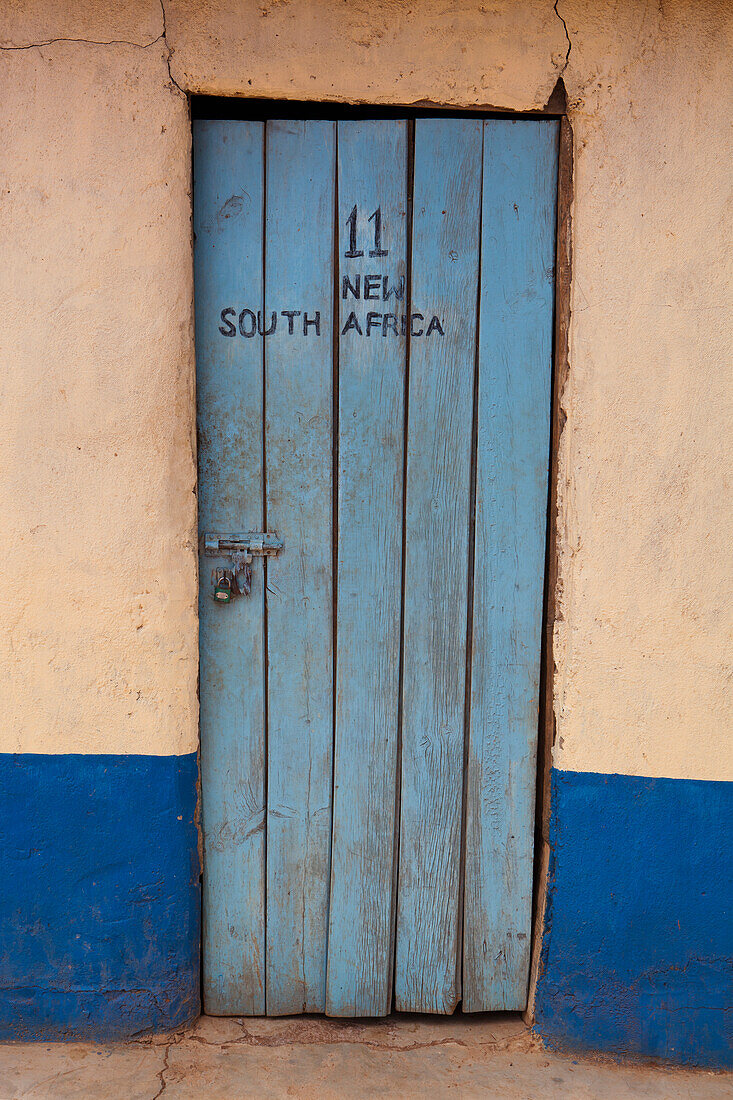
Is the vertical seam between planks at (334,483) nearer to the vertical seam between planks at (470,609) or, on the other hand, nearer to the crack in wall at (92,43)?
the vertical seam between planks at (470,609)

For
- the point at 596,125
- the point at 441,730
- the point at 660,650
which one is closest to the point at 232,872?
the point at 441,730

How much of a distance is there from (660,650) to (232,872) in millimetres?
1209

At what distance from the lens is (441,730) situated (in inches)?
80.4

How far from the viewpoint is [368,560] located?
2000 millimetres

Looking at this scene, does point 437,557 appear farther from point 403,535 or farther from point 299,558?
point 299,558

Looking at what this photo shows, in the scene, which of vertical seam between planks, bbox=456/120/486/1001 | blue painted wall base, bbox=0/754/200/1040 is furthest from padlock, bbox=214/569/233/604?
vertical seam between planks, bbox=456/120/486/1001

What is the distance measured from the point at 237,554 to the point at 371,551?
0.33 m

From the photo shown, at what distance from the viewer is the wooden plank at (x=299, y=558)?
1923 millimetres

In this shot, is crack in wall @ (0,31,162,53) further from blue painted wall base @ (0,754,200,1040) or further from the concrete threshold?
the concrete threshold

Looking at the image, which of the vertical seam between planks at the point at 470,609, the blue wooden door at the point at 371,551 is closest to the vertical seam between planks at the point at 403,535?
the blue wooden door at the point at 371,551

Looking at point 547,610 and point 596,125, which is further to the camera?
point 547,610

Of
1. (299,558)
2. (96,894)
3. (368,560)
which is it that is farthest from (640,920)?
(96,894)

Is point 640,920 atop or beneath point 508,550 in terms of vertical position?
beneath

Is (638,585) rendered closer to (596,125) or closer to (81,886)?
(596,125)
